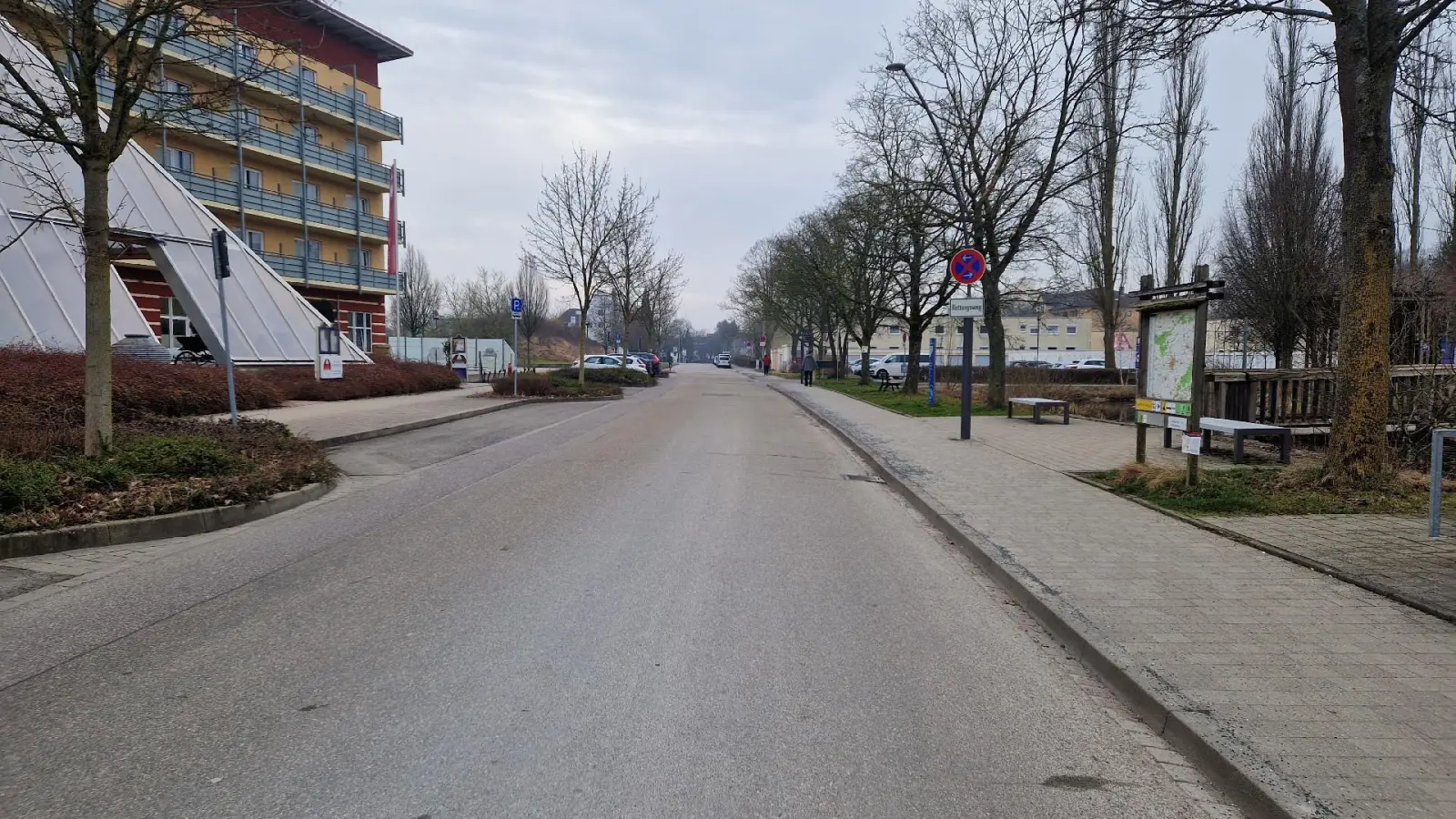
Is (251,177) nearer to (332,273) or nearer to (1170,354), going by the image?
(332,273)

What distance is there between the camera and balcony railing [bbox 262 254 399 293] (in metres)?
38.5

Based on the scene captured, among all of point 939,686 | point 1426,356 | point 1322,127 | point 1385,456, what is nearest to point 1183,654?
point 939,686

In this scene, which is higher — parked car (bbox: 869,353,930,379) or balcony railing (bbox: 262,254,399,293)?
balcony railing (bbox: 262,254,399,293)

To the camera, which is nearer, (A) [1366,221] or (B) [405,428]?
(A) [1366,221]

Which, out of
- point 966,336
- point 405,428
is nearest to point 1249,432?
point 966,336

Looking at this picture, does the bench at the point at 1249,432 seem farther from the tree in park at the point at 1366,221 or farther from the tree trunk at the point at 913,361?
the tree trunk at the point at 913,361

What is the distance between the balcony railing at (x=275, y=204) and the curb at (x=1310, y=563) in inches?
1457

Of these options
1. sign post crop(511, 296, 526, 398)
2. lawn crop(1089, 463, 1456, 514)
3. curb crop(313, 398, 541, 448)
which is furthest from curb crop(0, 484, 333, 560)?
sign post crop(511, 296, 526, 398)

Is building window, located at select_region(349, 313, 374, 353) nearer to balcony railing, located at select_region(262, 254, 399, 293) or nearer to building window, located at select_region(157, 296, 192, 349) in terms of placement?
balcony railing, located at select_region(262, 254, 399, 293)

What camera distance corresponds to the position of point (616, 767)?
3.34m

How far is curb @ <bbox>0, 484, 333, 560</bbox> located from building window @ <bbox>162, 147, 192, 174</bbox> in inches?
1272

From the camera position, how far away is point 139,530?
7266 mm

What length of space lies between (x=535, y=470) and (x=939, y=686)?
7.92 m

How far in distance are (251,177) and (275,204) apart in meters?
1.70
